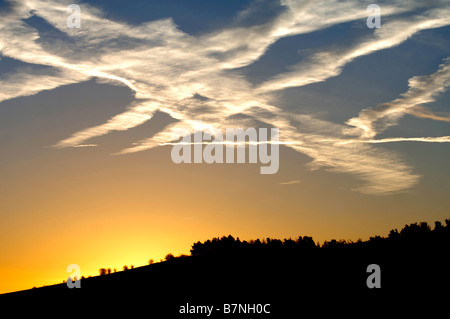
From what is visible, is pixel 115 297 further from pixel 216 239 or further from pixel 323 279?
pixel 216 239

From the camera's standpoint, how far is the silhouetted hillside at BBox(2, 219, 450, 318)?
4272 cm

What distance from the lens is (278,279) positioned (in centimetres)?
4822

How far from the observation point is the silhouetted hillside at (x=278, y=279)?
4272 cm

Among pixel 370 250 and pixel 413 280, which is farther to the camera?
pixel 370 250

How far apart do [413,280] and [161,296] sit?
22.5m
